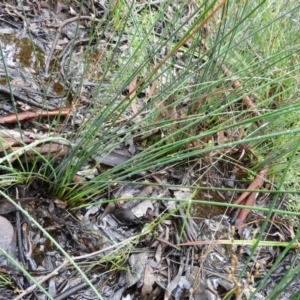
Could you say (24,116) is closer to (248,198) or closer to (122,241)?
(122,241)

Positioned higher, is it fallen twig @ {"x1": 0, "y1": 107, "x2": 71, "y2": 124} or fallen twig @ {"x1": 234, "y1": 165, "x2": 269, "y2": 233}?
fallen twig @ {"x1": 234, "y1": 165, "x2": 269, "y2": 233}

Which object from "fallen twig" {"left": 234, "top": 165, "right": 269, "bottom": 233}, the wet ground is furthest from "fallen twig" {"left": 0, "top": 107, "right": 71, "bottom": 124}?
"fallen twig" {"left": 234, "top": 165, "right": 269, "bottom": 233}

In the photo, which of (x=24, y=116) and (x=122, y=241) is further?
(x=24, y=116)

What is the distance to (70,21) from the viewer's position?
1814 mm

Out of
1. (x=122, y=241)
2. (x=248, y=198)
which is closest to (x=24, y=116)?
(x=122, y=241)

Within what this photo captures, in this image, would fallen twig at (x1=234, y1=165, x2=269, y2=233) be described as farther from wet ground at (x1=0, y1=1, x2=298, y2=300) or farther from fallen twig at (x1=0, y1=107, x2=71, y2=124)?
fallen twig at (x1=0, y1=107, x2=71, y2=124)

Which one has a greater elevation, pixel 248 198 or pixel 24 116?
pixel 248 198

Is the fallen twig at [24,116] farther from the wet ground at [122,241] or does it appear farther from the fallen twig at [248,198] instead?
the fallen twig at [248,198]

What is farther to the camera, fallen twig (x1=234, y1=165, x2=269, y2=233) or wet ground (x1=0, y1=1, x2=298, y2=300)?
fallen twig (x1=234, y1=165, x2=269, y2=233)

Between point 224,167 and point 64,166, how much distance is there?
1.97 ft

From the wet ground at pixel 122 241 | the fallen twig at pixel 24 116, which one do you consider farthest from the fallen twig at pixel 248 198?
the fallen twig at pixel 24 116

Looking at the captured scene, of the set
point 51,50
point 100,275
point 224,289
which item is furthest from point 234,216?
point 51,50

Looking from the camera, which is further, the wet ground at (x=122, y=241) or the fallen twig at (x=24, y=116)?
the fallen twig at (x=24, y=116)

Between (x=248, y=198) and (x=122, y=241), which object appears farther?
(x=248, y=198)
